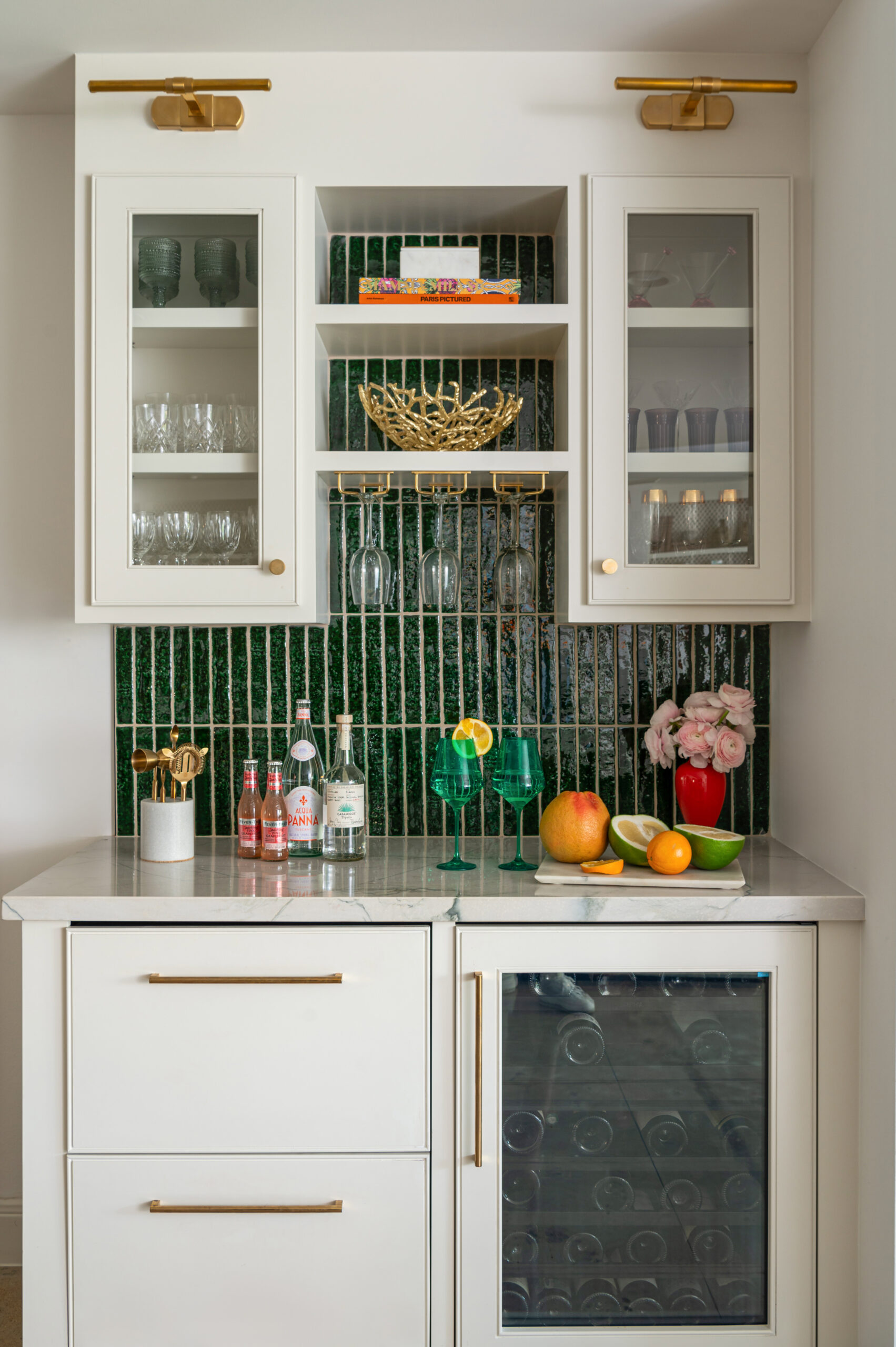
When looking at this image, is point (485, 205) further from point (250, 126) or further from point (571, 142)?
point (250, 126)

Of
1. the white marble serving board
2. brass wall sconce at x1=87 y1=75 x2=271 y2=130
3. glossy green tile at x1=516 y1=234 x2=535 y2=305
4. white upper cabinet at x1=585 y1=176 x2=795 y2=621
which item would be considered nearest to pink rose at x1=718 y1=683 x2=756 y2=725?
white upper cabinet at x1=585 y1=176 x2=795 y2=621

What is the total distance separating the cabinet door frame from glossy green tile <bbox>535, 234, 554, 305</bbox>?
4.42 ft

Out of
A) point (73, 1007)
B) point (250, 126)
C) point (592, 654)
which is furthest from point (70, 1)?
point (73, 1007)

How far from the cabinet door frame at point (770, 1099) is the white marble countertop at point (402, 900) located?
0.04 m

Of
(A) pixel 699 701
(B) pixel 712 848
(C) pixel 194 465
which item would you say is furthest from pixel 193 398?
(B) pixel 712 848

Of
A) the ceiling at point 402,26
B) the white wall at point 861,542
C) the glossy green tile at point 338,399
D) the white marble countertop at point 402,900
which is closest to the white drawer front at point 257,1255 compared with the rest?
the white marble countertop at point 402,900

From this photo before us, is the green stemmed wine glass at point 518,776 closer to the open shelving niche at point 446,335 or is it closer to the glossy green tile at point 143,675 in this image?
the open shelving niche at point 446,335

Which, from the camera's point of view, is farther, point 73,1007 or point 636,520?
point 636,520

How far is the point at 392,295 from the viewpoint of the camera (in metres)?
1.90

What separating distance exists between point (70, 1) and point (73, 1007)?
1758mm

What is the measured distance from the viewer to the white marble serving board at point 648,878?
168 cm

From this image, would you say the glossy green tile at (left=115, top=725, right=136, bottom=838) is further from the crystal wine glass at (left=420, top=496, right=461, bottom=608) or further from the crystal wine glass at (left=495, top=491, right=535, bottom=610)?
the crystal wine glass at (left=495, top=491, right=535, bottom=610)

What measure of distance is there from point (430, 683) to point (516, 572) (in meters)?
0.36

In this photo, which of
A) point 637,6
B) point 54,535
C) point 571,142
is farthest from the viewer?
point 54,535
